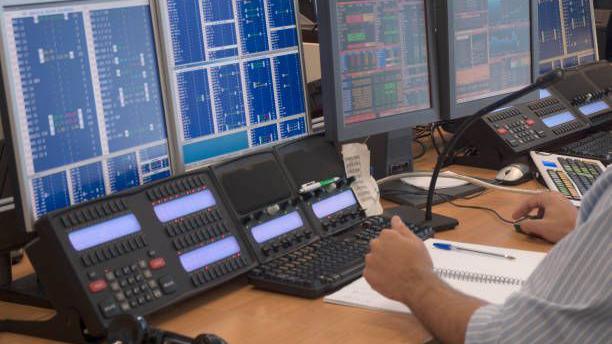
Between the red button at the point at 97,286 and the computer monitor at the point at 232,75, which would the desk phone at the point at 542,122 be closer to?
the computer monitor at the point at 232,75

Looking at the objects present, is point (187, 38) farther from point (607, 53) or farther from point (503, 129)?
point (607, 53)

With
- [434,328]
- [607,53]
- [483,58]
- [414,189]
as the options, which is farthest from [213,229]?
[607,53]

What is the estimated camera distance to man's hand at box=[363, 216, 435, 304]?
61.8 inches

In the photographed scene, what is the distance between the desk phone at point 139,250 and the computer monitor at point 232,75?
15 cm

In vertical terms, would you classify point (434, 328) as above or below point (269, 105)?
below

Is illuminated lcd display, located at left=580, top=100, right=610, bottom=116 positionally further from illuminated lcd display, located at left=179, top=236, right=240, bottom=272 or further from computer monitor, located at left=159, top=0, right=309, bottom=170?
illuminated lcd display, located at left=179, top=236, right=240, bottom=272

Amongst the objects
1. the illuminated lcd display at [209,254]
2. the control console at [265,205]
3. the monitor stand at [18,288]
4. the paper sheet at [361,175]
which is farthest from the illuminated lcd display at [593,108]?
the monitor stand at [18,288]

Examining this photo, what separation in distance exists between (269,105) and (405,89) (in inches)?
16.1

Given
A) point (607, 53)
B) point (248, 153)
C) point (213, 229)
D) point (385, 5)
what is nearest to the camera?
point (213, 229)

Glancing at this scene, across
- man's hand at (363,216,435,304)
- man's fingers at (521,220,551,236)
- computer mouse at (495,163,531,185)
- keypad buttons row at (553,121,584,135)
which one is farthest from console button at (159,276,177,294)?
keypad buttons row at (553,121,584,135)

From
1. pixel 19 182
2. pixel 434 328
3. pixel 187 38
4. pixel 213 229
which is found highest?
pixel 187 38

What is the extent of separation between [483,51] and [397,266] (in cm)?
109

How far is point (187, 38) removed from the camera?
6.13 feet

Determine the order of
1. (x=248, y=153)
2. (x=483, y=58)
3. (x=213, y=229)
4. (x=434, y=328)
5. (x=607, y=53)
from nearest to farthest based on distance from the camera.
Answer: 1. (x=434, y=328)
2. (x=213, y=229)
3. (x=248, y=153)
4. (x=483, y=58)
5. (x=607, y=53)
